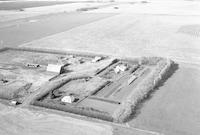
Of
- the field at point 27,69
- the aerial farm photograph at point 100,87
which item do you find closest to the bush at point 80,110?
the aerial farm photograph at point 100,87

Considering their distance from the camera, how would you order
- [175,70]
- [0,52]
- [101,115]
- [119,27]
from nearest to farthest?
[101,115]
[175,70]
[0,52]
[119,27]

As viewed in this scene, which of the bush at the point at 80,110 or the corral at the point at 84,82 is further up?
the bush at the point at 80,110

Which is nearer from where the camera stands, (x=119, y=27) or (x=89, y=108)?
(x=89, y=108)

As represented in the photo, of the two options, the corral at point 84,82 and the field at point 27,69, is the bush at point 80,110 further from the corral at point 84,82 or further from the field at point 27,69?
the field at point 27,69

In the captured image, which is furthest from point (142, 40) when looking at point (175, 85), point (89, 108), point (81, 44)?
point (89, 108)

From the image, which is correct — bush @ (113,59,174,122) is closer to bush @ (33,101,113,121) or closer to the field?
bush @ (33,101,113,121)

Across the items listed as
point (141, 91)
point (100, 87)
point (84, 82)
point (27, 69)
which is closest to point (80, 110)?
point (100, 87)

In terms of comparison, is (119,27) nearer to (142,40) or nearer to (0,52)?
(142,40)

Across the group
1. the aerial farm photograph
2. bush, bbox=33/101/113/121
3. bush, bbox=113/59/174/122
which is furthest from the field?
bush, bbox=113/59/174/122
